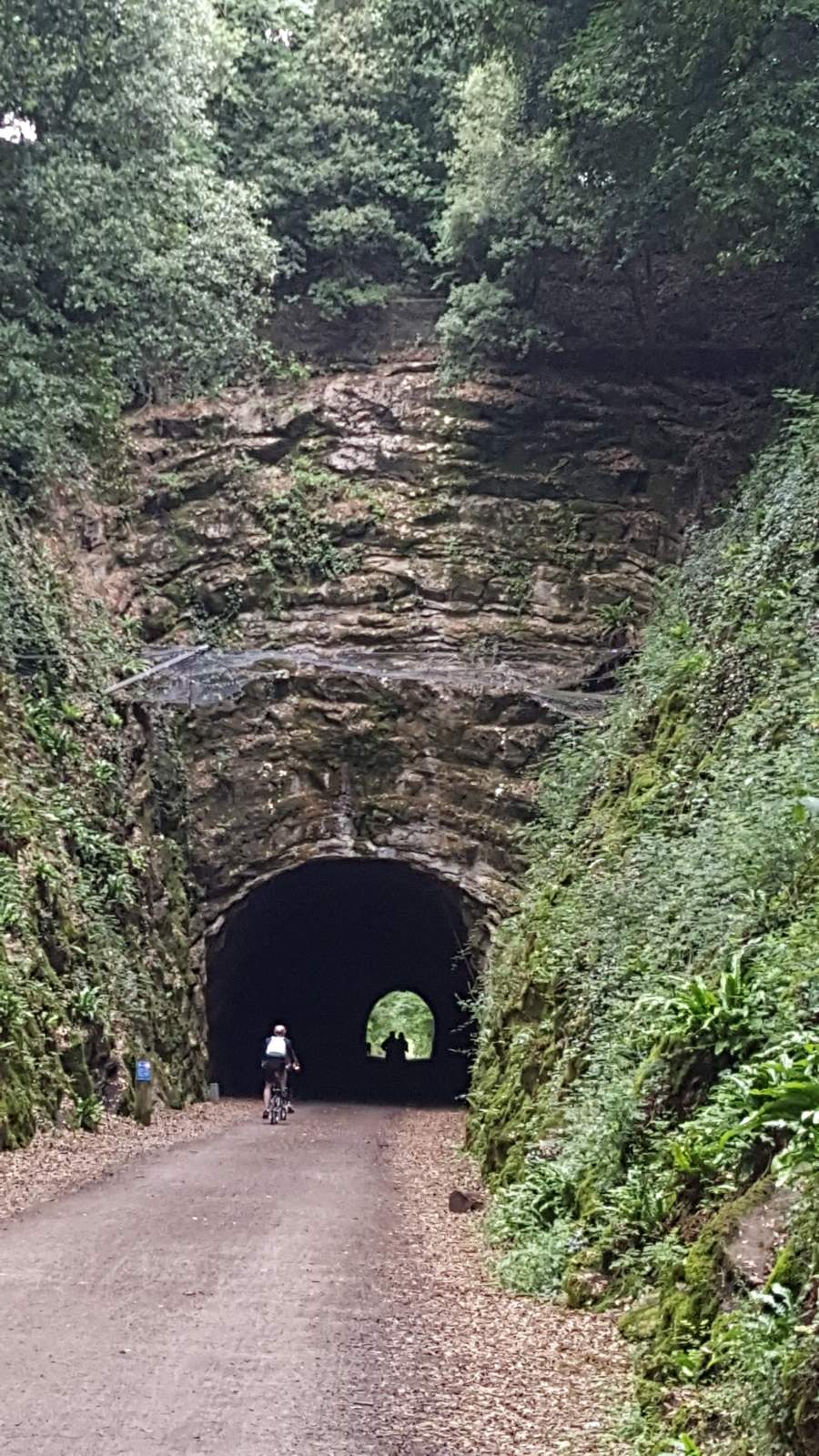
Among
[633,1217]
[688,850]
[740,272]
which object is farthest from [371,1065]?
[633,1217]

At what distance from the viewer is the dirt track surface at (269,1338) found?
465 centimetres

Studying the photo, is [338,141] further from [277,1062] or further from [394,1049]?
[394,1049]

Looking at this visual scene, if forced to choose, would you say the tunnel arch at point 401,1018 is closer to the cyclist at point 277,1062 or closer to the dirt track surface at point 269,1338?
the cyclist at point 277,1062

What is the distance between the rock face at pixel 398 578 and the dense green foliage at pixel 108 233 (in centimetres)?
102

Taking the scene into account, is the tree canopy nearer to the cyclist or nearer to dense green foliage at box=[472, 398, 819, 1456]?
dense green foliage at box=[472, 398, 819, 1456]

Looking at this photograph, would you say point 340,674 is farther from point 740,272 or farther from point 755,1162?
point 755,1162

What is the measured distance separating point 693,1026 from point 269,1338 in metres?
2.61

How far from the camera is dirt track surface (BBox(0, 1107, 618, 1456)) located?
15.3 ft

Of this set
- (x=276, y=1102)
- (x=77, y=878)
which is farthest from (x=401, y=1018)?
(x=77, y=878)

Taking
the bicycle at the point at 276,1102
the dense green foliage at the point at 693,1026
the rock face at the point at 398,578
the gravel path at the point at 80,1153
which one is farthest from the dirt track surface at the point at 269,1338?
the rock face at the point at 398,578

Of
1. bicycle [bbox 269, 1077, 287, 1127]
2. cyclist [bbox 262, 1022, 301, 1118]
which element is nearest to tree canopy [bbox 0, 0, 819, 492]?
cyclist [bbox 262, 1022, 301, 1118]

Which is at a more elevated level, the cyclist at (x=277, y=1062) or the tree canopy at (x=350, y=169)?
the tree canopy at (x=350, y=169)

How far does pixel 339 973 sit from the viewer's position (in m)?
31.2

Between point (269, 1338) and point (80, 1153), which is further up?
point (80, 1153)
